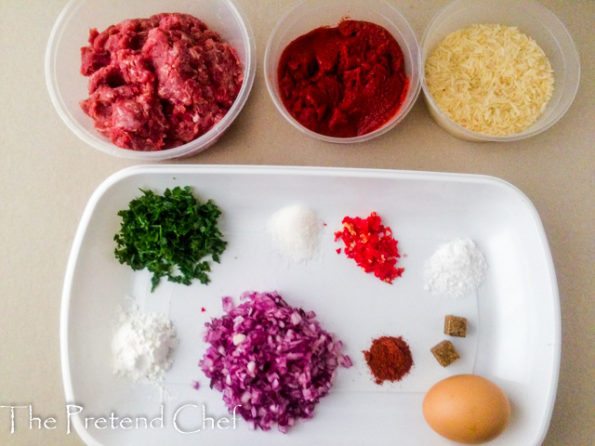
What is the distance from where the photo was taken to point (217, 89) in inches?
56.1

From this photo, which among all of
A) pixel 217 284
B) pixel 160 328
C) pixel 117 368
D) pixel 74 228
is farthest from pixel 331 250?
pixel 74 228

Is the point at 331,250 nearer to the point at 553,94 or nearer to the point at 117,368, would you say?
the point at 117,368

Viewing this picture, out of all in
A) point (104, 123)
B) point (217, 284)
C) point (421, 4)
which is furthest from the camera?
point (421, 4)

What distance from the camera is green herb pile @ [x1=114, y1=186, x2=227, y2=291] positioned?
4.62 feet

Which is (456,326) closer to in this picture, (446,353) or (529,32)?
(446,353)

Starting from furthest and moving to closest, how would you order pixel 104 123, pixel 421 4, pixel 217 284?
pixel 421 4 < pixel 217 284 < pixel 104 123

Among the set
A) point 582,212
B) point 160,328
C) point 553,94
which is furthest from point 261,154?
point 582,212

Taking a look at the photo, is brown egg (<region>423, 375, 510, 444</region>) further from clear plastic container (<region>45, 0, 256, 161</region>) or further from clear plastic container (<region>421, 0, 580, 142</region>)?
clear plastic container (<region>45, 0, 256, 161</region>)

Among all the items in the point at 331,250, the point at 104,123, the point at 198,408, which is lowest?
the point at 198,408

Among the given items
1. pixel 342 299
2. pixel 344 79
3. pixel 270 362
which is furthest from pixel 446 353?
pixel 344 79

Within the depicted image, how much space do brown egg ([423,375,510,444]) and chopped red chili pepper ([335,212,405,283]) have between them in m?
0.40

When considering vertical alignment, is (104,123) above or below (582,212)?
above

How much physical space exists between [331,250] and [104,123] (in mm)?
868

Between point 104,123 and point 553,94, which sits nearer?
point 104,123
